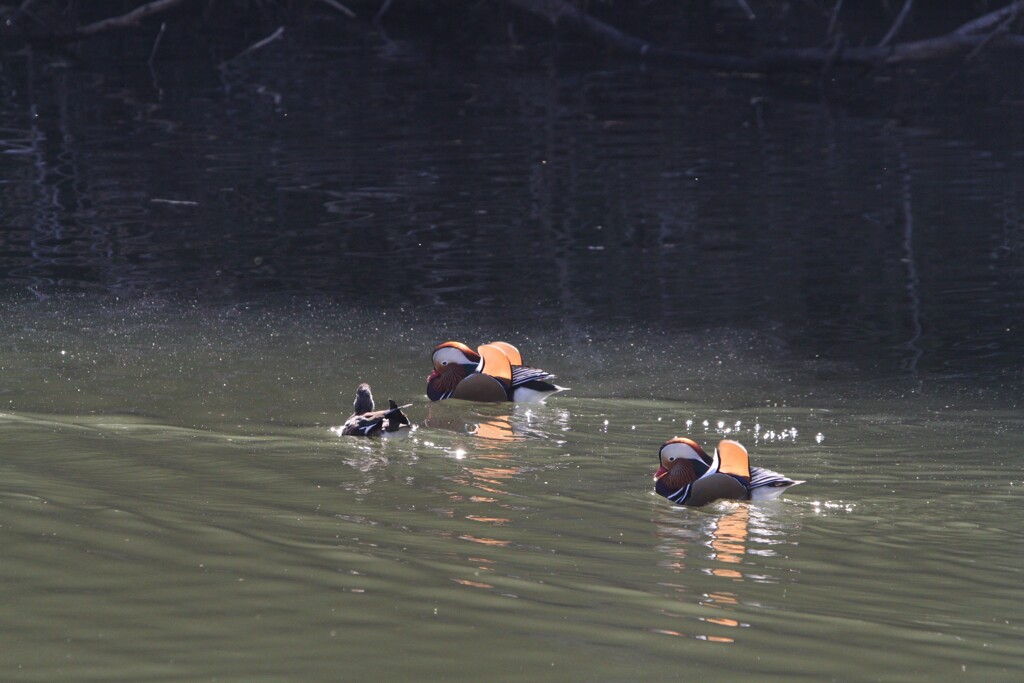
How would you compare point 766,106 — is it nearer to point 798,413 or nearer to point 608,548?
point 798,413

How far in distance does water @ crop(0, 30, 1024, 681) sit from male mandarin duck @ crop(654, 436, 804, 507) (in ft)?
0.33

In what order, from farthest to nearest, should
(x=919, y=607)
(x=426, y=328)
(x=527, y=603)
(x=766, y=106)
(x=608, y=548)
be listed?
(x=766, y=106) < (x=426, y=328) < (x=608, y=548) < (x=919, y=607) < (x=527, y=603)

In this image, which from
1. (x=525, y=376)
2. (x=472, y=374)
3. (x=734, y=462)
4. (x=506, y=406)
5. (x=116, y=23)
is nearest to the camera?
(x=734, y=462)

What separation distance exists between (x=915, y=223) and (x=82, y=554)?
10.7m

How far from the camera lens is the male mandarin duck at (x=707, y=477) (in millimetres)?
5836

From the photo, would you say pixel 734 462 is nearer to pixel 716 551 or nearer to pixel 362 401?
pixel 716 551

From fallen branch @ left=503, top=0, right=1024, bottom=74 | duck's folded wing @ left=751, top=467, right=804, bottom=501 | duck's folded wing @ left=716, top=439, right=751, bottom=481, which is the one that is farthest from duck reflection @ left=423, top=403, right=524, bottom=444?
fallen branch @ left=503, top=0, right=1024, bottom=74

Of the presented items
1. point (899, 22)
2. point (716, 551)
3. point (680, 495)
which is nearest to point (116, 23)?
point (899, 22)

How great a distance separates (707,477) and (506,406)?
2.48 m

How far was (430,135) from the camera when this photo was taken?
60.9 ft

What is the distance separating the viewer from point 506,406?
8.16 metres

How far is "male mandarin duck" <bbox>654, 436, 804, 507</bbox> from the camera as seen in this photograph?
19.1 feet

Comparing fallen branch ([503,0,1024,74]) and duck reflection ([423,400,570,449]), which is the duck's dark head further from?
fallen branch ([503,0,1024,74])

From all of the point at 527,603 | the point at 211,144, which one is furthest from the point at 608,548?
the point at 211,144
